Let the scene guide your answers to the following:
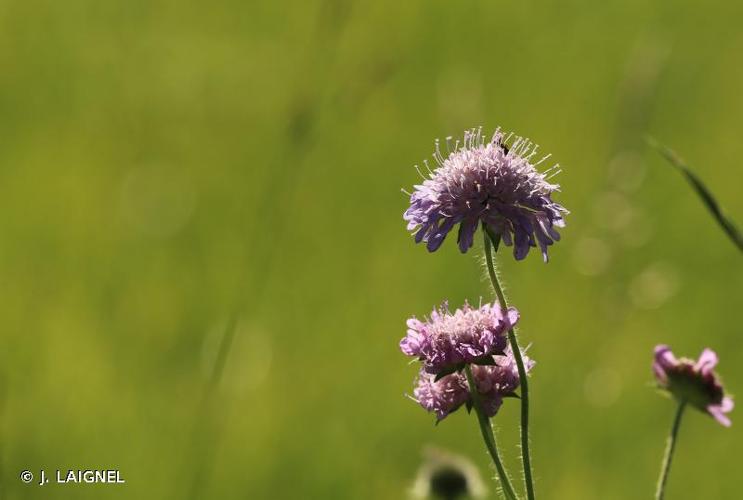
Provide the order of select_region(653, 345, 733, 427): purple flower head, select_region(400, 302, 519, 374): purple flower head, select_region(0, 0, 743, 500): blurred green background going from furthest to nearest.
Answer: select_region(0, 0, 743, 500): blurred green background, select_region(653, 345, 733, 427): purple flower head, select_region(400, 302, 519, 374): purple flower head

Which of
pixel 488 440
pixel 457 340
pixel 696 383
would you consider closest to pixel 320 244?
pixel 696 383

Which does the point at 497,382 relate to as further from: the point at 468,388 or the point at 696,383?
the point at 696,383

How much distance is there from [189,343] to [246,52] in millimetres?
3868

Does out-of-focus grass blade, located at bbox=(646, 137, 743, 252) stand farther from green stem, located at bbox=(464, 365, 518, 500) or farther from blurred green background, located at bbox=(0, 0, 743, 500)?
blurred green background, located at bbox=(0, 0, 743, 500)

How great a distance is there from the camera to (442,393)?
1.66 m

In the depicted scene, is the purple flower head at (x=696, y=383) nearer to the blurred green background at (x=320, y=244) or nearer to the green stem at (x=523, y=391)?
the green stem at (x=523, y=391)

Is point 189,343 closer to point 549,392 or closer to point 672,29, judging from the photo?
point 549,392

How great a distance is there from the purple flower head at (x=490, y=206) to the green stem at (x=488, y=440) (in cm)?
20

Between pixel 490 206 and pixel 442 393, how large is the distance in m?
0.28

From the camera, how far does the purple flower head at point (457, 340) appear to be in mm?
1576

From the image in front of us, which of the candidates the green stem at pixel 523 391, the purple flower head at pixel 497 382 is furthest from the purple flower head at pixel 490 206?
the purple flower head at pixel 497 382

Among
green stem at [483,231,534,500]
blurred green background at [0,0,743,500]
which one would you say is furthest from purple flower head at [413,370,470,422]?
blurred green background at [0,0,743,500]

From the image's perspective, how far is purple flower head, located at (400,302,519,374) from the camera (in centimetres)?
158

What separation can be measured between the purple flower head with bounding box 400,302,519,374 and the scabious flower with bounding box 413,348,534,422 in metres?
0.05
